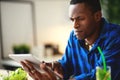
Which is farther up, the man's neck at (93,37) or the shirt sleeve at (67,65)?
the man's neck at (93,37)

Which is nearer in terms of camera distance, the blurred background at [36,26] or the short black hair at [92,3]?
the short black hair at [92,3]

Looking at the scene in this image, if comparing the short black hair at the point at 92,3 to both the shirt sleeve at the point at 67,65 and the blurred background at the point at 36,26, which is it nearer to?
the shirt sleeve at the point at 67,65

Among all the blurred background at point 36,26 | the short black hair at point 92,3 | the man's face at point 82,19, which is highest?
the short black hair at point 92,3

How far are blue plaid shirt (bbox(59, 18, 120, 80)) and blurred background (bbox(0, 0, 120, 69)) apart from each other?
102 inches

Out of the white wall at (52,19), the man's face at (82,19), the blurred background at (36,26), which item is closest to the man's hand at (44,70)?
the man's face at (82,19)

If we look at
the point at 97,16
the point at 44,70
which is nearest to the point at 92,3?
the point at 97,16

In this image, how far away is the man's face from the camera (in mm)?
1573

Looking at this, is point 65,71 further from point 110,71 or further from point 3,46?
point 3,46

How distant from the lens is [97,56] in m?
1.66

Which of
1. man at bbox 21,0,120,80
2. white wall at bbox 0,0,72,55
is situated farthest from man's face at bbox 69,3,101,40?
white wall at bbox 0,0,72,55

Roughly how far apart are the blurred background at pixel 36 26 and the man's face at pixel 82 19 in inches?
116

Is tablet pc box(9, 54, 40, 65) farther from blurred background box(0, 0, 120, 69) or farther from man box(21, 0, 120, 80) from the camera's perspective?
blurred background box(0, 0, 120, 69)

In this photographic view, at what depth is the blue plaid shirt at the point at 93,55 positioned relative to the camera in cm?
151

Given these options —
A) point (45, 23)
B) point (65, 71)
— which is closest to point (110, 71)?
point (65, 71)
